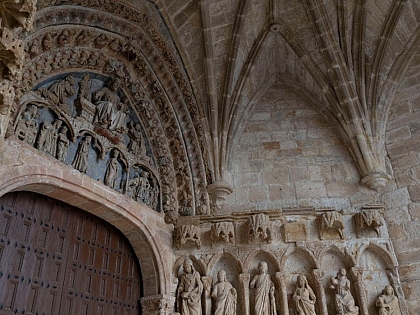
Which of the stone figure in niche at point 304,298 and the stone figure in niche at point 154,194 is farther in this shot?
the stone figure in niche at point 154,194

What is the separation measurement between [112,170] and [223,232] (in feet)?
5.31

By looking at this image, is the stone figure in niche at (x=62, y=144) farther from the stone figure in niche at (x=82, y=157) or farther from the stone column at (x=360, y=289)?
the stone column at (x=360, y=289)

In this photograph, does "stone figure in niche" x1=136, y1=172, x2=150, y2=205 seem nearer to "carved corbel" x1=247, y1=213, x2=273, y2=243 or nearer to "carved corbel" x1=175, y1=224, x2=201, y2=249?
"carved corbel" x1=175, y1=224, x2=201, y2=249

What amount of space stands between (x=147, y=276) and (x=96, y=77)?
264 centimetres

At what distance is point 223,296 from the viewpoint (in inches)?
193

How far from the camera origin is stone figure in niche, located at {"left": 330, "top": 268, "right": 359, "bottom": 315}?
4734mm

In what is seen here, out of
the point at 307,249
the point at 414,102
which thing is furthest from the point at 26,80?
the point at 414,102

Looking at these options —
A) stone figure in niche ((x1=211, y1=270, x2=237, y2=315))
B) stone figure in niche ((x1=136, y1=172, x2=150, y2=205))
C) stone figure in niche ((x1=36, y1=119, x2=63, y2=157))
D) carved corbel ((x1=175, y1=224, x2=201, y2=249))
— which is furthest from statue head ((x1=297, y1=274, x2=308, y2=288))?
stone figure in niche ((x1=36, y1=119, x2=63, y2=157))

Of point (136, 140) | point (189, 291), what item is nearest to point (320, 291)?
point (189, 291)

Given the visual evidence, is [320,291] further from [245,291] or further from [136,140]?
[136,140]

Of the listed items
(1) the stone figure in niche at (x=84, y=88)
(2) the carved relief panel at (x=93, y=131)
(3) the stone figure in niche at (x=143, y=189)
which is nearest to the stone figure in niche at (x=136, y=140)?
(2) the carved relief panel at (x=93, y=131)

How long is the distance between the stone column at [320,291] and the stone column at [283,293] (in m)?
0.38

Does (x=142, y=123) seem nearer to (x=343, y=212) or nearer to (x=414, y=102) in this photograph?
(x=343, y=212)

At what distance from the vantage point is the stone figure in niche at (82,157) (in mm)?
4469
